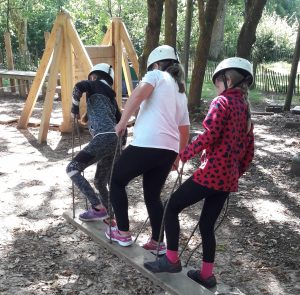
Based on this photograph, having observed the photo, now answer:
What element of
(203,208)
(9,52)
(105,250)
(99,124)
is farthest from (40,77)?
(9,52)

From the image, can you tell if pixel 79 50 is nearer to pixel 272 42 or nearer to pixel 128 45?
pixel 128 45

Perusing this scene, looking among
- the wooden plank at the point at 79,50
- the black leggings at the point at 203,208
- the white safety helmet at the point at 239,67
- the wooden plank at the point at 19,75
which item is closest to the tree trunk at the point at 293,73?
the wooden plank at the point at 79,50

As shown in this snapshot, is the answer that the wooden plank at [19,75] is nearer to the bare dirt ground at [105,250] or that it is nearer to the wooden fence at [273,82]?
the bare dirt ground at [105,250]

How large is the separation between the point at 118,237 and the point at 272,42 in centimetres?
2841

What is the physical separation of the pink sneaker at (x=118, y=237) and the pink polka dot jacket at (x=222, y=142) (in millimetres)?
982

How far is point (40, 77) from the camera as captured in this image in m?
8.52

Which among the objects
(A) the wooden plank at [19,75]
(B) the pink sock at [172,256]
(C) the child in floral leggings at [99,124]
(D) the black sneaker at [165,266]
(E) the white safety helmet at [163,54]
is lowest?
(D) the black sneaker at [165,266]

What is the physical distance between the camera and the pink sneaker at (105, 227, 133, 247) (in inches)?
136

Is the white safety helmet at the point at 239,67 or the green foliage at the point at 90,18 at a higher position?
the green foliage at the point at 90,18

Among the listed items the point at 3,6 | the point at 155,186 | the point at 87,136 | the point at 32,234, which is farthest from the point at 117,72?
the point at 3,6

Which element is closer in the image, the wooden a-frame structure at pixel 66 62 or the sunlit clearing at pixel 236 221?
the sunlit clearing at pixel 236 221

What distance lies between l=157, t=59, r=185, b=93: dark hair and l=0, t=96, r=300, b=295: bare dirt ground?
1520 millimetres

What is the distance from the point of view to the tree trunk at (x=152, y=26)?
783 centimetres

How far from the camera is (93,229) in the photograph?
151 inches
